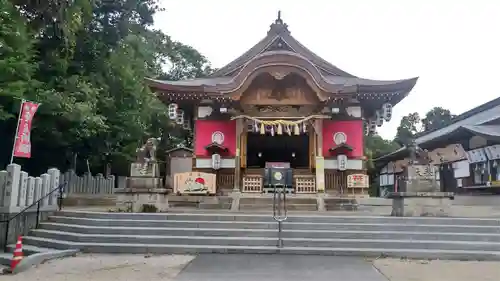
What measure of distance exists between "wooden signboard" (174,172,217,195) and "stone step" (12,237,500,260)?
6145mm

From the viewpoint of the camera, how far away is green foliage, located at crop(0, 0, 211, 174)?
1299 centimetres

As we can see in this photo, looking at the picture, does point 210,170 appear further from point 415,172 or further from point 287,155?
point 415,172

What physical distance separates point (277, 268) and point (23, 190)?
725cm

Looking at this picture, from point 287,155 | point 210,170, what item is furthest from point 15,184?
point 287,155

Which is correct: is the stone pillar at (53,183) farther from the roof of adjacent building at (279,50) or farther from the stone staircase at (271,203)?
the roof of adjacent building at (279,50)

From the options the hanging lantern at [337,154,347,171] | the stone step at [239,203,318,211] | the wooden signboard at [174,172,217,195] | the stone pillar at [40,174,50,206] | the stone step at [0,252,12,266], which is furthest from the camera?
the hanging lantern at [337,154,347,171]

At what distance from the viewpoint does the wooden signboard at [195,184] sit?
48.2ft

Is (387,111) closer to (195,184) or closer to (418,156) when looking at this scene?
(418,156)

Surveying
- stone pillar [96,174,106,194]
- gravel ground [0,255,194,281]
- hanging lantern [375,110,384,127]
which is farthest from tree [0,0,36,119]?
hanging lantern [375,110,384,127]

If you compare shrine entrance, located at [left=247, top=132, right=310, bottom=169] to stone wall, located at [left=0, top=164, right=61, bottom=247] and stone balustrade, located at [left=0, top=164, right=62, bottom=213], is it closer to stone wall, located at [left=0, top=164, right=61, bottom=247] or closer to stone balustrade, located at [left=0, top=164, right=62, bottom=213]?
stone balustrade, located at [left=0, top=164, right=62, bottom=213]

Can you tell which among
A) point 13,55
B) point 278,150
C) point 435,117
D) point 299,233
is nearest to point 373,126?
point 278,150

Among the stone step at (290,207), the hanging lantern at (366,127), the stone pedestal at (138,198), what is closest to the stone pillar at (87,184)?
the stone pedestal at (138,198)

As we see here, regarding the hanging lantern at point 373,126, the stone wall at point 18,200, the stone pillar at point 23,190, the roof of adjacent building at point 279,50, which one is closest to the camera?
the stone wall at point 18,200

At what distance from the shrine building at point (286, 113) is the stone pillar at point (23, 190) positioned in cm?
636
